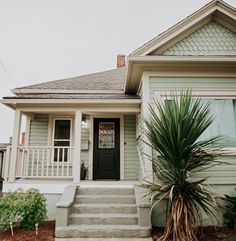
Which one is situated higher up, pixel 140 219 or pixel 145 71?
pixel 145 71

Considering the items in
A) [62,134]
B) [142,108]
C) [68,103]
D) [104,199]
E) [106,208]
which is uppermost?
[68,103]

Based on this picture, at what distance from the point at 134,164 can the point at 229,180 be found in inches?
124

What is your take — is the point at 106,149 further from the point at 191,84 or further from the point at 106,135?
the point at 191,84

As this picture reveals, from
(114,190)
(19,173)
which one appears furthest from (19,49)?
(114,190)

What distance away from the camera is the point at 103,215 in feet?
16.0

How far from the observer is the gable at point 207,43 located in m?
6.22

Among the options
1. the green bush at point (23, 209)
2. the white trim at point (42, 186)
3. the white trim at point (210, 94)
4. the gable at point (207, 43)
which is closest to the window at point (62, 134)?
the white trim at point (42, 186)

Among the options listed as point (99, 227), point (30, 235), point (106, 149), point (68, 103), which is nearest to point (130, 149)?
point (106, 149)

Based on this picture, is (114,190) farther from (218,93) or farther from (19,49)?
(19,49)

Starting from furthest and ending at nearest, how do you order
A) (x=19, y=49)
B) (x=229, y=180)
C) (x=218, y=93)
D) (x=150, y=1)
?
1. (x=19, y=49)
2. (x=150, y=1)
3. (x=218, y=93)
4. (x=229, y=180)

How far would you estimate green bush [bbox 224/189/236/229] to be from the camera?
16.0 ft

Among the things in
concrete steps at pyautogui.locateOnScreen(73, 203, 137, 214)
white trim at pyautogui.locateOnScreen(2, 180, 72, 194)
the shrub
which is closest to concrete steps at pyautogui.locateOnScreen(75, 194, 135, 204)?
concrete steps at pyautogui.locateOnScreen(73, 203, 137, 214)

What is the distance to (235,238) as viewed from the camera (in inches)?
166

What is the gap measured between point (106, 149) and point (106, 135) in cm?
48
